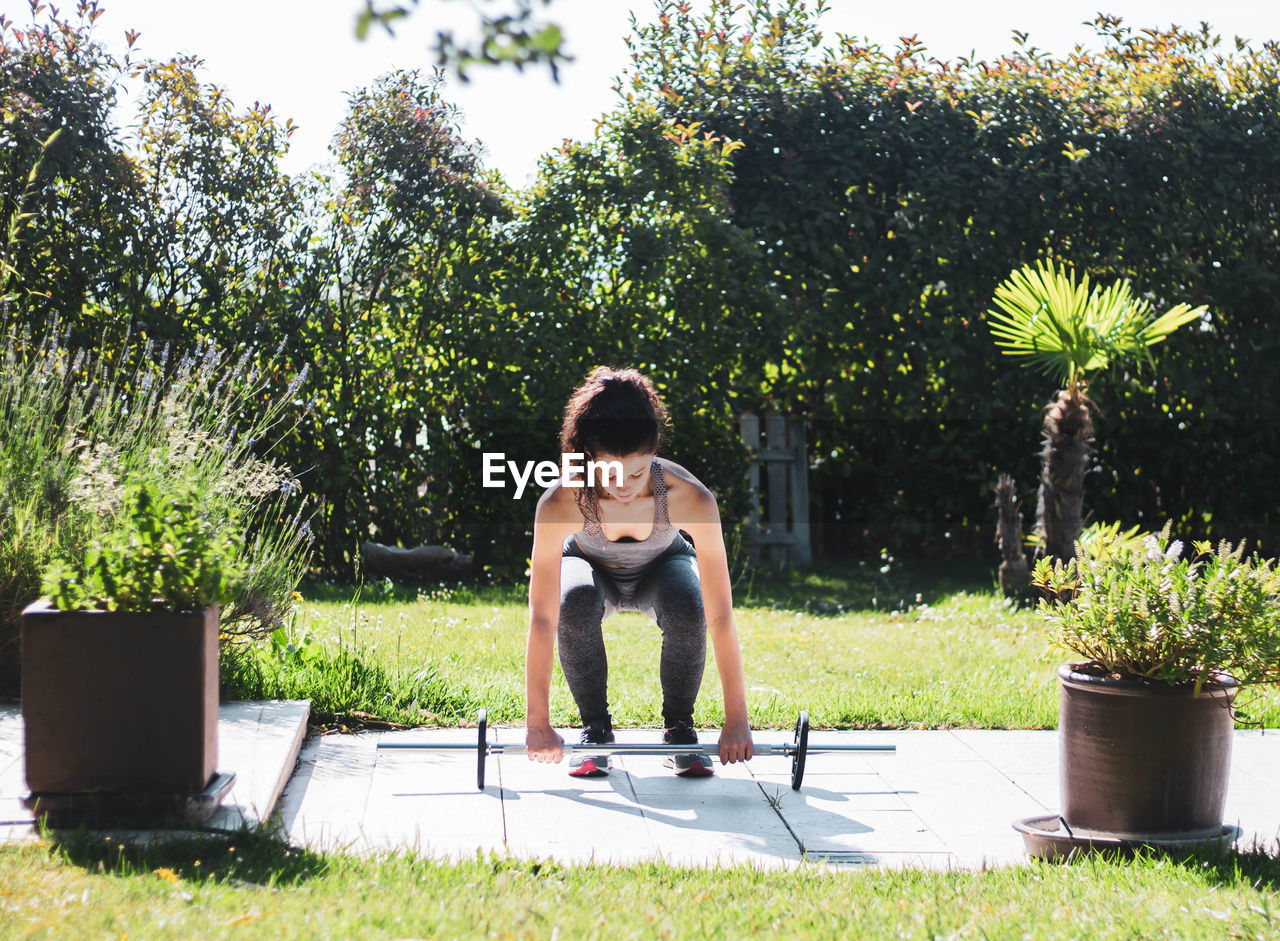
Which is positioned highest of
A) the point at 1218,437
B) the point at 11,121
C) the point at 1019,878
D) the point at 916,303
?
the point at 11,121

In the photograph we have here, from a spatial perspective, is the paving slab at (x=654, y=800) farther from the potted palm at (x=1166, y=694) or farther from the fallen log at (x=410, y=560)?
the fallen log at (x=410, y=560)

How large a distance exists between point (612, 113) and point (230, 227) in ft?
9.34

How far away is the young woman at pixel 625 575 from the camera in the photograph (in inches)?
136

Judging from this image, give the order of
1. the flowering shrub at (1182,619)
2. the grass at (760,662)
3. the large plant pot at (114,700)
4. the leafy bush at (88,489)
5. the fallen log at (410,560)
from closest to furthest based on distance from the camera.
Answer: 1. the large plant pot at (114,700)
2. the flowering shrub at (1182,619)
3. the leafy bush at (88,489)
4. the grass at (760,662)
5. the fallen log at (410,560)

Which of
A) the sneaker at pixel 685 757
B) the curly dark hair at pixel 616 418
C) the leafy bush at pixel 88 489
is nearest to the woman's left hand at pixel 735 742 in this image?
the sneaker at pixel 685 757

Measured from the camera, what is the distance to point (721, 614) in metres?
3.47

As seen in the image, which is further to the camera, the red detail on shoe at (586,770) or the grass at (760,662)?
the grass at (760,662)

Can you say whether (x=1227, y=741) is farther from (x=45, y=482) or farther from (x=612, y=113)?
(x=612, y=113)

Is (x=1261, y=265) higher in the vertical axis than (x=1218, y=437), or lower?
higher

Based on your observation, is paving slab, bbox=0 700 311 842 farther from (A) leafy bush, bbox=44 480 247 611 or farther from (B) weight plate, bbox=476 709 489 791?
(B) weight plate, bbox=476 709 489 791

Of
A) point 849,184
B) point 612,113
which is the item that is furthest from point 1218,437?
point 612,113

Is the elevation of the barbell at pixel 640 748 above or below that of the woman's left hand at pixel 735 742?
below

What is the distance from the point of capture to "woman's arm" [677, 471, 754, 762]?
334cm

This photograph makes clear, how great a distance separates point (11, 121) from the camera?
759 cm
